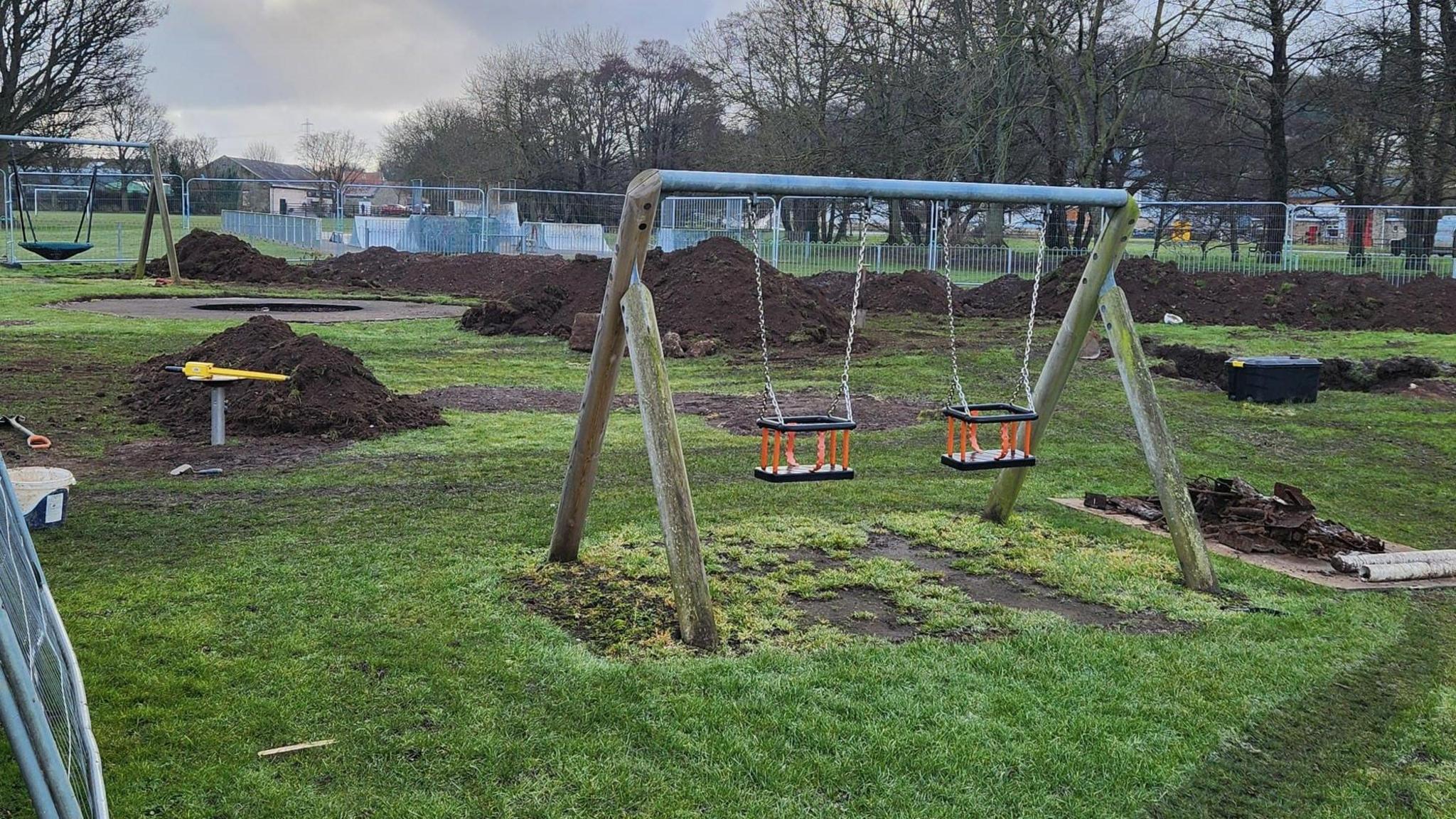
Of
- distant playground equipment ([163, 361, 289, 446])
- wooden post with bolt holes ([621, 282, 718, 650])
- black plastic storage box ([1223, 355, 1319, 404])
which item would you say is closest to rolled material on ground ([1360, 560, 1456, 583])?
wooden post with bolt holes ([621, 282, 718, 650])

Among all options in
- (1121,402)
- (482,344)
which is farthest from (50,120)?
(1121,402)

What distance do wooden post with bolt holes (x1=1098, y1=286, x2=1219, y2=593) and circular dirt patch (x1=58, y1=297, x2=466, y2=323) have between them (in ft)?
51.9

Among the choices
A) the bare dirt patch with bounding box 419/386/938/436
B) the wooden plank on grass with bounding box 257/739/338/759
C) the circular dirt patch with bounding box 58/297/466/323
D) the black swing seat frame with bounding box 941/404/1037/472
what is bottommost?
the wooden plank on grass with bounding box 257/739/338/759

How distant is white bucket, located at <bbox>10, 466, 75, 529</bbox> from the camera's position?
6.62m

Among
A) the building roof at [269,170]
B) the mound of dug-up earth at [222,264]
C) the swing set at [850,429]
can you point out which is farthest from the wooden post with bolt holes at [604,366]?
the building roof at [269,170]

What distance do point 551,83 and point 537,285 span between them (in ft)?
110

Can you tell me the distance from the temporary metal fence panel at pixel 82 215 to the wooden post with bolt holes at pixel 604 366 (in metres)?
23.9

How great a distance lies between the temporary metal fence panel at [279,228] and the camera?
40031mm

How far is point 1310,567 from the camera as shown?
22.5 feet

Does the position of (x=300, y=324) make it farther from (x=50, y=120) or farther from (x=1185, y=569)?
(x=50, y=120)

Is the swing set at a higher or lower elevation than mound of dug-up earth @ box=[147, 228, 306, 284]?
lower

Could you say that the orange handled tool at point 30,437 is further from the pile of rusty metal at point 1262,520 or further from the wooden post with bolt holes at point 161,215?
the wooden post with bolt holes at point 161,215

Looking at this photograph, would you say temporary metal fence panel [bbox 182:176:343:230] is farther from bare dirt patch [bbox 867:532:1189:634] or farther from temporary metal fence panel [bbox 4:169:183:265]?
bare dirt patch [bbox 867:532:1189:634]

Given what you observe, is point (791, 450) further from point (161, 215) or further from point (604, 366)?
point (161, 215)
